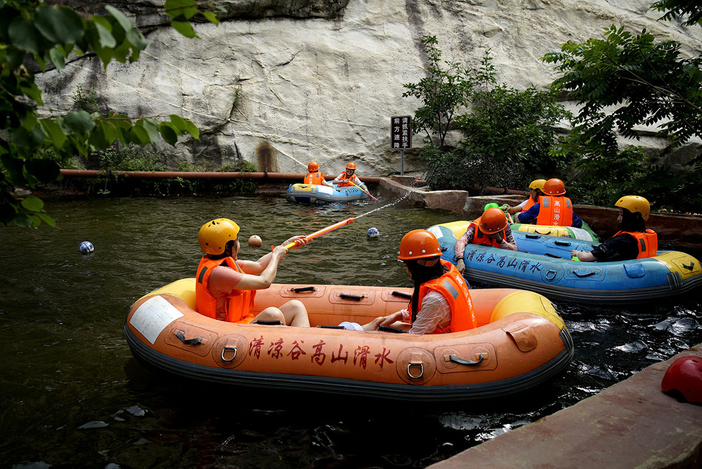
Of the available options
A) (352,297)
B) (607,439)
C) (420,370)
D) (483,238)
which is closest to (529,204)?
(483,238)

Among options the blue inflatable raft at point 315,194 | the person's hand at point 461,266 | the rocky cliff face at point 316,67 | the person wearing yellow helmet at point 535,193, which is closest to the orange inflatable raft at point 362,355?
the person's hand at point 461,266

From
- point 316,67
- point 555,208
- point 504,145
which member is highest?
point 316,67

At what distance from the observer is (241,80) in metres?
18.7

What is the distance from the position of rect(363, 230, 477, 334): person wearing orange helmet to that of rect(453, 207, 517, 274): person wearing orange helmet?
2.79m

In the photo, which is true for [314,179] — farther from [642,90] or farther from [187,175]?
[642,90]

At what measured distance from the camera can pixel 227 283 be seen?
4.09 meters

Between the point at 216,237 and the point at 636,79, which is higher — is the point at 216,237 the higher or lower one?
the lower one

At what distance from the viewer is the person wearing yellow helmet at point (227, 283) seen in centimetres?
411

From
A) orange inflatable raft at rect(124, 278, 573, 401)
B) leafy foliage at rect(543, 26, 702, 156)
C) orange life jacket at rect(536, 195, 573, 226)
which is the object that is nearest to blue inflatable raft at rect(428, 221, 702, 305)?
orange life jacket at rect(536, 195, 573, 226)

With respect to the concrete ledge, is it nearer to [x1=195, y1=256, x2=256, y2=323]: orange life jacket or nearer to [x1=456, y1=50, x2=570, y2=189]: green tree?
[x1=195, y1=256, x2=256, y2=323]: orange life jacket

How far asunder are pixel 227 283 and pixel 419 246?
164cm

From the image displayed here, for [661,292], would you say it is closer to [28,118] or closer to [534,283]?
[534,283]

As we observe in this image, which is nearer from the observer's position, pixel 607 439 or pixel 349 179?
pixel 607 439

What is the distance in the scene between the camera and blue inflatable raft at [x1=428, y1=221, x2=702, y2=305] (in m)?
5.51
